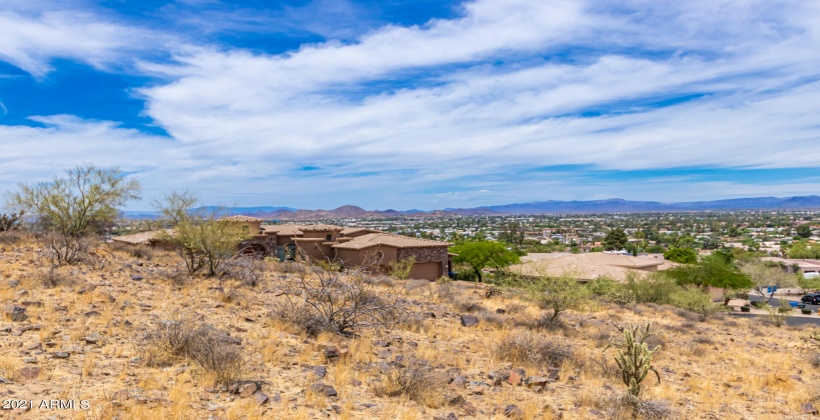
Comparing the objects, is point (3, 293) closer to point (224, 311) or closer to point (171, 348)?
point (224, 311)

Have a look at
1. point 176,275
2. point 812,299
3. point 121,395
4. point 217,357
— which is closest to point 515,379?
point 217,357

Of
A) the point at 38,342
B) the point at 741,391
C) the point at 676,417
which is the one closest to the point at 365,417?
the point at 676,417

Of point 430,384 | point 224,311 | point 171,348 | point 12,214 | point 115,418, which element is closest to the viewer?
point 115,418

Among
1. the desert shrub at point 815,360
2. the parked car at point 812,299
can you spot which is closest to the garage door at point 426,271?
the desert shrub at point 815,360

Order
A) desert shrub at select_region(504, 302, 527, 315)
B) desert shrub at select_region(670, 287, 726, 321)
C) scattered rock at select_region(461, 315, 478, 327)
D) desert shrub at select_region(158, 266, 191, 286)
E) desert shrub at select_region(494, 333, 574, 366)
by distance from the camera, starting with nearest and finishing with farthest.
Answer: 1. desert shrub at select_region(494, 333, 574, 366)
2. scattered rock at select_region(461, 315, 478, 327)
3. desert shrub at select_region(158, 266, 191, 286)
4. desert shrub at select_region(504, 302, 527, 315)
5. desert shrub at select_region(670, 287, 726, 321)

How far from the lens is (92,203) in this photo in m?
27.8

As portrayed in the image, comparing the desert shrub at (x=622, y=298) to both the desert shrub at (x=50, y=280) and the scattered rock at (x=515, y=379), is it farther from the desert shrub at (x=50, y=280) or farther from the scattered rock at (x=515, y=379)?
the desert shrub at (x=50, y=280)

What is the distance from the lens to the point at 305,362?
31.0ft

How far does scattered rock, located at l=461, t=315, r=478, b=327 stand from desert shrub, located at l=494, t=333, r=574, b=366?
116 inches

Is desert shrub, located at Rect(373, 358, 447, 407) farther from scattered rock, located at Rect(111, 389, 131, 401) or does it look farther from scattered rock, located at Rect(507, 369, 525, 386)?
scattered rock, located at Rect(111, 389, 131, 401)

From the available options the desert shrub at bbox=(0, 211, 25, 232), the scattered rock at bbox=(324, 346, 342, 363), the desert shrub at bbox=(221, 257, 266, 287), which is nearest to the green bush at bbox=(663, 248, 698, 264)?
the desert shrub at bbox=(221, 257, 266, 287)

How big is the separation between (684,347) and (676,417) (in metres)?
7.91

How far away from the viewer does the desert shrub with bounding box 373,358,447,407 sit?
7.97m

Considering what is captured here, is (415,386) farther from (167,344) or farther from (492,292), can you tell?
(492,292)
